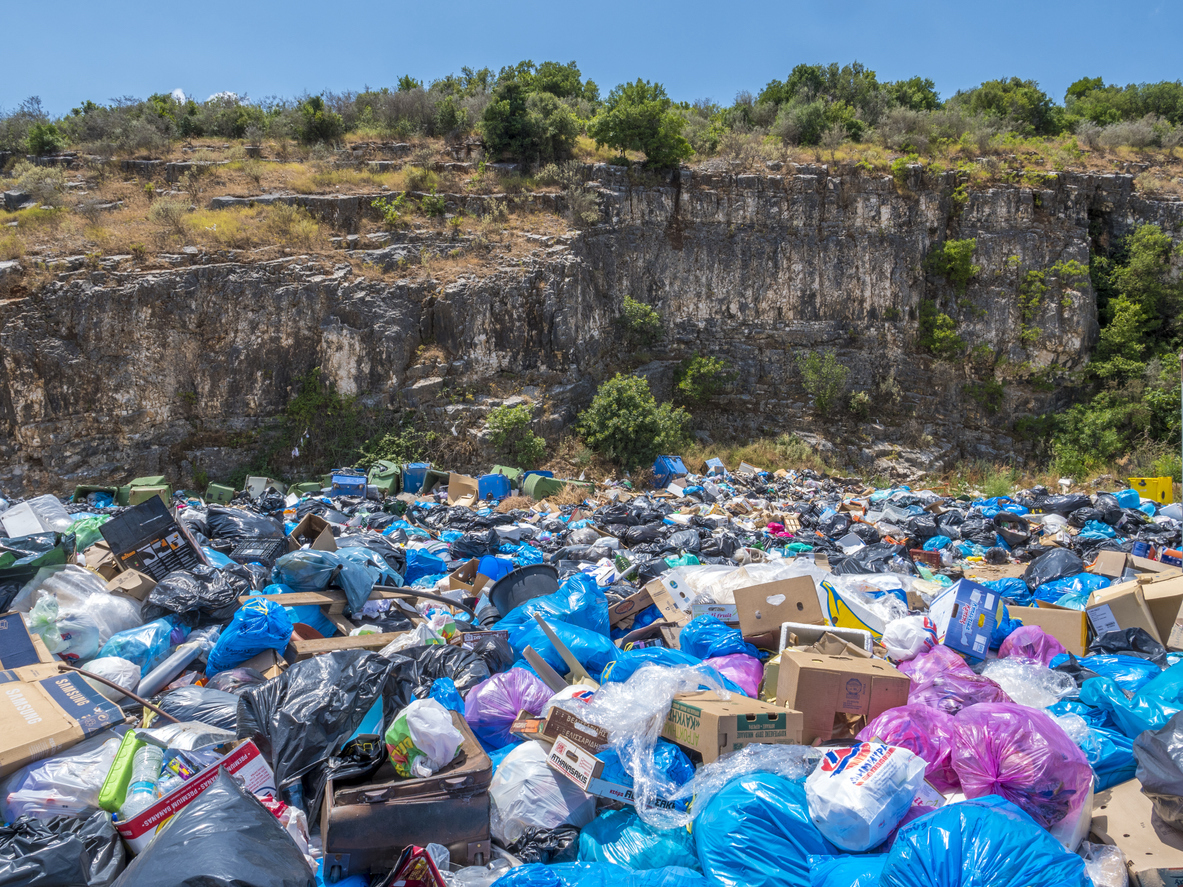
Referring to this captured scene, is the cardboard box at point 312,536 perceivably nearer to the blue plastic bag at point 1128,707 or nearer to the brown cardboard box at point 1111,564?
the blue plastic bag at point 1128,707

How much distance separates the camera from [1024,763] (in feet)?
6.97

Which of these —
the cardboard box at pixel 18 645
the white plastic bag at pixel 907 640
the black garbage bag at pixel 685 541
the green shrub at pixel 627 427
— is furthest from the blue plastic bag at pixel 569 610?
the green shrub at pixel 627 427

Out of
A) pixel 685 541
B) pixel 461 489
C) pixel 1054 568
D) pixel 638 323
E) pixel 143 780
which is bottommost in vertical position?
pixel 461 489

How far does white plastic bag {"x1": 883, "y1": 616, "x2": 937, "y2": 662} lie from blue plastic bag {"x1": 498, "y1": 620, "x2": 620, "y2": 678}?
1546 mm

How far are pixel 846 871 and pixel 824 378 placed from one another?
567 inches

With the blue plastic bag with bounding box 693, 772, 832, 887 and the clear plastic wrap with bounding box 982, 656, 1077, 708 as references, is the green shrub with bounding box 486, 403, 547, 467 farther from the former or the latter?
the blue plastic bag with bounding box 693, 772, 832, 887

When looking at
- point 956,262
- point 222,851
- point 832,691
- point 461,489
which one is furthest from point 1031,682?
point 956,262

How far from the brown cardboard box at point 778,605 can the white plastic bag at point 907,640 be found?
38 cm

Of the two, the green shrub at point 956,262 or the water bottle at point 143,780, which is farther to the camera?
the green shrub at point 956,262

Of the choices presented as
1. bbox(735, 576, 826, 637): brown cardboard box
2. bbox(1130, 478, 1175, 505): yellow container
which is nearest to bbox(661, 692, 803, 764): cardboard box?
bbox(735, 576, 826, 637): brown cardboard box

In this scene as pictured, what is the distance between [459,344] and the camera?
12.6m

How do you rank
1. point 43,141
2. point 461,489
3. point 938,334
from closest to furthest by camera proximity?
point 461,489 → point 43,141 → point 938,334

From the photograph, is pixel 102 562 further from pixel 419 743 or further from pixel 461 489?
pixel 461 489

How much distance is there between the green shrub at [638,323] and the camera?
14.5m
